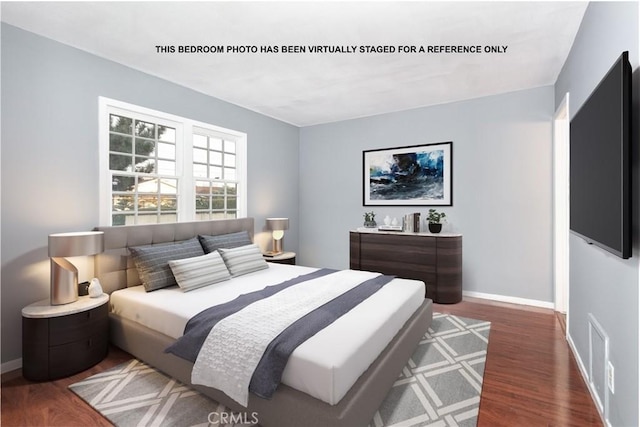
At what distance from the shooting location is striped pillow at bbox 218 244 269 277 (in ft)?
10.9

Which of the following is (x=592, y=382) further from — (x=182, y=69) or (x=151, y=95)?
(x=151, y=95)

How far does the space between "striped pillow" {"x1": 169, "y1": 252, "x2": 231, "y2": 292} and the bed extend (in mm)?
109

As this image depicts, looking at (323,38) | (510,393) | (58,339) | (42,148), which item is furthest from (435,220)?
(42,148)

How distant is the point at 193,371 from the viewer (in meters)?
1.92

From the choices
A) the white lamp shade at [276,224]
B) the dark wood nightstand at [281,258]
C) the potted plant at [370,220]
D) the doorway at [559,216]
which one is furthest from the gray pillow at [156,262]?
the doorway at [559,216]

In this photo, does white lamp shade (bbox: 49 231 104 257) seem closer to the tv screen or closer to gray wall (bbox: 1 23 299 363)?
gray wall (bbox: 1 23 299 363)

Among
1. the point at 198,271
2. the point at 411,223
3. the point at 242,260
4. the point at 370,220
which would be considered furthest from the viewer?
the point at 370,220

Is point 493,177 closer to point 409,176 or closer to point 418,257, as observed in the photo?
point 409,176

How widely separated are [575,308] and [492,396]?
1.23m

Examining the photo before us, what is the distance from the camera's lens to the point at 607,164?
1.55m

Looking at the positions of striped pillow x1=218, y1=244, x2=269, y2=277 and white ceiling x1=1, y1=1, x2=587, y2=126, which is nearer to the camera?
white ceiling x1=1, y1=1, x2=587, y2=126

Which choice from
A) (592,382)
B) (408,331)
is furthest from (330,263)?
(592,382)

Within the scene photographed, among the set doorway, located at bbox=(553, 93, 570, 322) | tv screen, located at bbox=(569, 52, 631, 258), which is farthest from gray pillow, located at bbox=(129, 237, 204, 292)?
doorway, located at bbox=(553, 93, 570, 322)

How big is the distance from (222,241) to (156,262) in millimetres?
822
